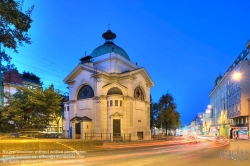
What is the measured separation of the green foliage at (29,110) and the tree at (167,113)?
3731 centimetres

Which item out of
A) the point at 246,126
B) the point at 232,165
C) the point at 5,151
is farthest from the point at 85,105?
the point at 246,126

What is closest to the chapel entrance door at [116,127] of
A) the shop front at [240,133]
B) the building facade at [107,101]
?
the building facade at [107,101]

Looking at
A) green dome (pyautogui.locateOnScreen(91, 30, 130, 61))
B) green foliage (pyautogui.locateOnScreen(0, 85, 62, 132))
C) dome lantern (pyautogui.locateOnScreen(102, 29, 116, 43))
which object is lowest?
green foliage (pyautogui.locateOnScreen(0, 85, 62, 132))

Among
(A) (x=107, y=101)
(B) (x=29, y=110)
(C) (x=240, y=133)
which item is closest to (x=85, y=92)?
(A) (x=107, y=101)

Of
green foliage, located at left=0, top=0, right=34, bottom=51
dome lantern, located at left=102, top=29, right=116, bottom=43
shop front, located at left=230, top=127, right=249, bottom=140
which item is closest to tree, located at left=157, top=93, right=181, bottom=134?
shop front, located at left=230, top=127, right=249, bottom=140

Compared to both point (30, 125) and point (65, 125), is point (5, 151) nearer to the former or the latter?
point (30, 125)

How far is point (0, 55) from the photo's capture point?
13.8m

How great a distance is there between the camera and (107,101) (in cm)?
3791

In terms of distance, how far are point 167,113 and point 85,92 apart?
24.8m

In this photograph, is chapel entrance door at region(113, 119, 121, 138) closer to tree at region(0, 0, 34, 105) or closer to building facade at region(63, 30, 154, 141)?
building facade at region(63, 30, 154, 141)

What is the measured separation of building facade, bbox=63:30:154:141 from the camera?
37406 millimetres

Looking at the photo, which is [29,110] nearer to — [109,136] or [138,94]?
[109,136]

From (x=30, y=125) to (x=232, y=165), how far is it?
2000 centimetres

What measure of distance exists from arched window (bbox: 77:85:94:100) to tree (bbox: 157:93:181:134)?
23.9 meters
